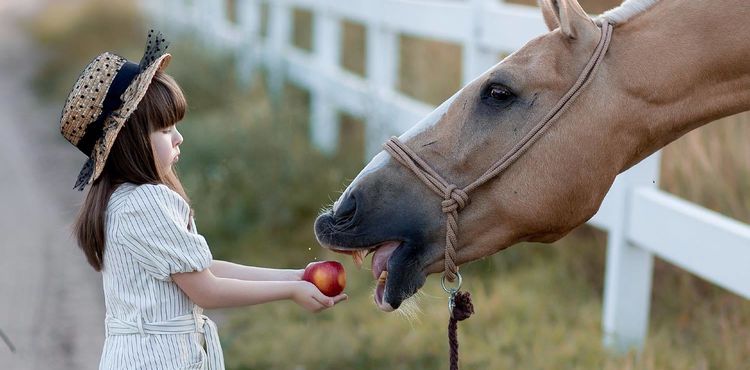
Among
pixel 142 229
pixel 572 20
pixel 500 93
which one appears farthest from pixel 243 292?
pixel 572 20

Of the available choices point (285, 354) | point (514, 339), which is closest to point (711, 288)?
point (514, 339)

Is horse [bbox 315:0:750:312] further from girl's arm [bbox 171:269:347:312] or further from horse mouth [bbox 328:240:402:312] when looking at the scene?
girl's arm [bbox 171:269:347:312]

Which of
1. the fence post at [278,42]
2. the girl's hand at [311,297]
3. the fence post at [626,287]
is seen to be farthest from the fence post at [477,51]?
the fence post at [278,42]

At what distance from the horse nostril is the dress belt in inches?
19.7

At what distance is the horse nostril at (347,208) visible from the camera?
8.64 feet

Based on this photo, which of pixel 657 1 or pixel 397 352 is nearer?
pixel 657 1

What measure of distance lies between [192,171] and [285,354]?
2.57m

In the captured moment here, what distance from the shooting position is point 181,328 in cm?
269

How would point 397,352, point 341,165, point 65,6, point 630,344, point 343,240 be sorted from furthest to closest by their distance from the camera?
point 65,6
point 341,165
point 397,352
point 630,344
point 343,240

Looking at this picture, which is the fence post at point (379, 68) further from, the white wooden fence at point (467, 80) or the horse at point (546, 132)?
the horse at point (546, 132)

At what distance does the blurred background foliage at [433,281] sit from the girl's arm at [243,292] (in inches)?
10.8

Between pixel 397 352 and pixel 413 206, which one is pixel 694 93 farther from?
pixel 397 352

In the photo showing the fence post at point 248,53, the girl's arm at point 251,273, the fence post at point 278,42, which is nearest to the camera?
the girl's arm at point 251,273

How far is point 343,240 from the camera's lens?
262 cm
